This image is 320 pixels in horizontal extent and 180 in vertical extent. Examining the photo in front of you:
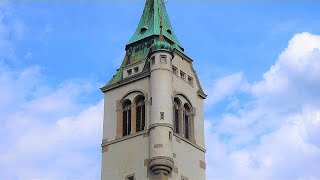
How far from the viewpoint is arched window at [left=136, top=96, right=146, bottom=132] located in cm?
7069

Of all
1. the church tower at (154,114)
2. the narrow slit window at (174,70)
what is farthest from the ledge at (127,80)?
the narrow slit window at (174,70)

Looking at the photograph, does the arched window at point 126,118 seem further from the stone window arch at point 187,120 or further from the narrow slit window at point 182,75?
the narrow slit window at point 182,75

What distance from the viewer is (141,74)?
Result: 7294 cm

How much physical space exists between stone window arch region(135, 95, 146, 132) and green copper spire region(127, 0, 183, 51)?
24.1ft

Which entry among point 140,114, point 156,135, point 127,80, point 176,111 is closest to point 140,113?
point 140,114

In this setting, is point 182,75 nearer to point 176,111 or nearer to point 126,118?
point 176,111

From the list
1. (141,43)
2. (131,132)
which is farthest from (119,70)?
(131,132)

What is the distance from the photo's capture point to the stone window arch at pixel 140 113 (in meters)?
70.7

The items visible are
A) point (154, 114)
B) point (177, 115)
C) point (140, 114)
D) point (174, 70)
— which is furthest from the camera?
point (174, 70)

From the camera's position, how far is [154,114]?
6844 cm

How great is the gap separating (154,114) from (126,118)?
5.04 meters

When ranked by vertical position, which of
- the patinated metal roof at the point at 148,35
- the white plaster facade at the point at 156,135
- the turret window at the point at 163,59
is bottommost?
the white plaster facade at the point at 156,135

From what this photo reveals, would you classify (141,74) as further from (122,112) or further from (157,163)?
(157,163)

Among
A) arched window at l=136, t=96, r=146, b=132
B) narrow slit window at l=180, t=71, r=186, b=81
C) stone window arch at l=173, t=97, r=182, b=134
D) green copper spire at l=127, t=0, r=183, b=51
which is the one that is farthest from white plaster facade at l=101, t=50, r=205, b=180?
green copper spire at l=127, t=0, r=183, b=51
